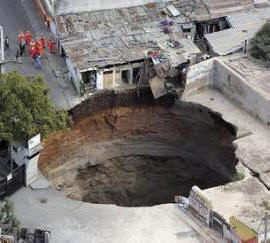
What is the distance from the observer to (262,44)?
44.2 m

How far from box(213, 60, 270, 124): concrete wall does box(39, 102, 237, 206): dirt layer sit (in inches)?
59.5

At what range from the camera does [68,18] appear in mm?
46875

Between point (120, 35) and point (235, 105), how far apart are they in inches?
297

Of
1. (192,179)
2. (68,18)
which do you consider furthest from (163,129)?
(68,18)

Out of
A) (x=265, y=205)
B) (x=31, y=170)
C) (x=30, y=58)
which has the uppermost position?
(x=30, y=58)

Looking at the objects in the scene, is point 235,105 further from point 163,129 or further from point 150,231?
point 150,231

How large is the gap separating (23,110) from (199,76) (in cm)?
1094

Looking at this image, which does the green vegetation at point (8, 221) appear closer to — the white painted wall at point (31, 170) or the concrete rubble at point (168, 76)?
the concrete rubble at point (168, 76)

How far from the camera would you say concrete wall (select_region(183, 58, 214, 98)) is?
4394 centimetres

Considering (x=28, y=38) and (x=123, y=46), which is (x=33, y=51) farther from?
(x=123, y=46)

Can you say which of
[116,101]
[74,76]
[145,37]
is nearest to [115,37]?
[145,37]

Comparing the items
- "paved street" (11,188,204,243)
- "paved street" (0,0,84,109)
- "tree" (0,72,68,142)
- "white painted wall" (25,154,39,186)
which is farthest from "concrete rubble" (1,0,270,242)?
"tree" (0,72,68,142)

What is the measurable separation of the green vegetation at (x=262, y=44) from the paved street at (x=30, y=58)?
9.69 meters

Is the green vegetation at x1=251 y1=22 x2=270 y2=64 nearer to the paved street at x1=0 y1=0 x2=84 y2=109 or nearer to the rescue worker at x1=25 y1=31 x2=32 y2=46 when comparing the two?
the paved street at x1=0 y1=0 x2=84 y2=109
